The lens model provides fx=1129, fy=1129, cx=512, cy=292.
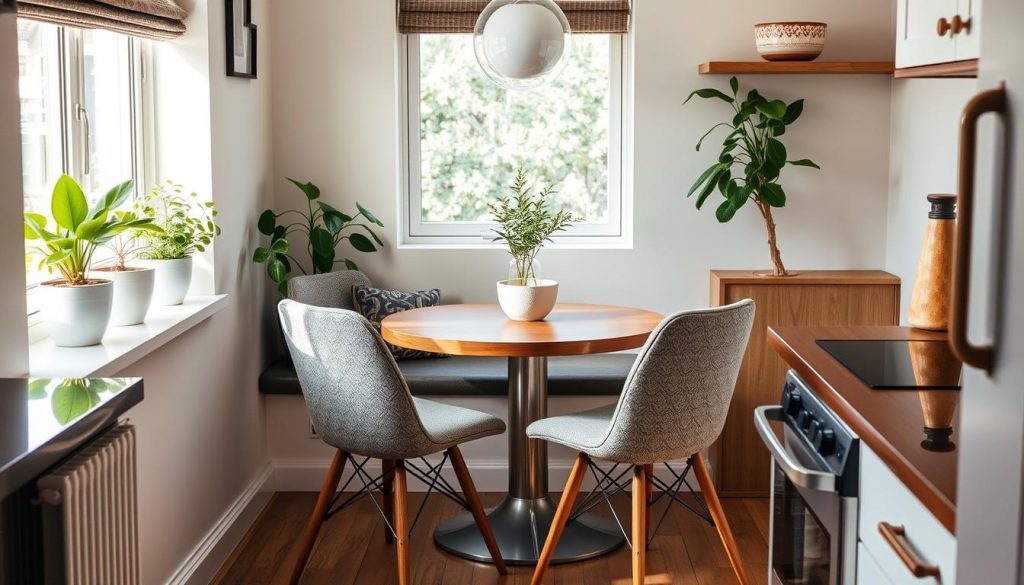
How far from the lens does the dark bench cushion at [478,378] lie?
4086mm

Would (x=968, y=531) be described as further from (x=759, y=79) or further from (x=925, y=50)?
(x=759, y=79)

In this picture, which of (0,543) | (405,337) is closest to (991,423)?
(0,543)

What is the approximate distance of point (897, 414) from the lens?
5.98 feet

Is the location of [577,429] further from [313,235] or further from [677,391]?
[313,235]

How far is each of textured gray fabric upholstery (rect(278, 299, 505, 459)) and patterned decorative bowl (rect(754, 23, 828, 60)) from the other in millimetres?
1850

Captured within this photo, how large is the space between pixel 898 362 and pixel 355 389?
145 cm

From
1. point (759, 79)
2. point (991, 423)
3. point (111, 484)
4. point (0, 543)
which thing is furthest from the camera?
point (759, 79)

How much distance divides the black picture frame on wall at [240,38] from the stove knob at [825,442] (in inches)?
96.4

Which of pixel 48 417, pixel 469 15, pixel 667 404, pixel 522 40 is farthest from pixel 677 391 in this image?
pixel 469 15

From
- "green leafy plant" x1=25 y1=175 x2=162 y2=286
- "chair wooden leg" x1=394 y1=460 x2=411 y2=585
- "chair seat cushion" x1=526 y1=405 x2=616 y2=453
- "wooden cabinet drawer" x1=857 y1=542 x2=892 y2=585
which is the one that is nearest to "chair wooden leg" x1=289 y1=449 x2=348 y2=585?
"chair wooden leg" x1=394 y1=460 x2=411 y2=585

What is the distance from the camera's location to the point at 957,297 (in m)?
1.22

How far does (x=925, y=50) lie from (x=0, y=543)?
2006 millimetres

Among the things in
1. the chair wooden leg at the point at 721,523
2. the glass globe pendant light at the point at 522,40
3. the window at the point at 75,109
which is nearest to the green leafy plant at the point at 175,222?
the window at the point at 75,109

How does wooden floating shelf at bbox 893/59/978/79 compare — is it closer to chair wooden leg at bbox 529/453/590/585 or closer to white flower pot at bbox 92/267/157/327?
chair wooden leg at bbox 529/453/590/585
